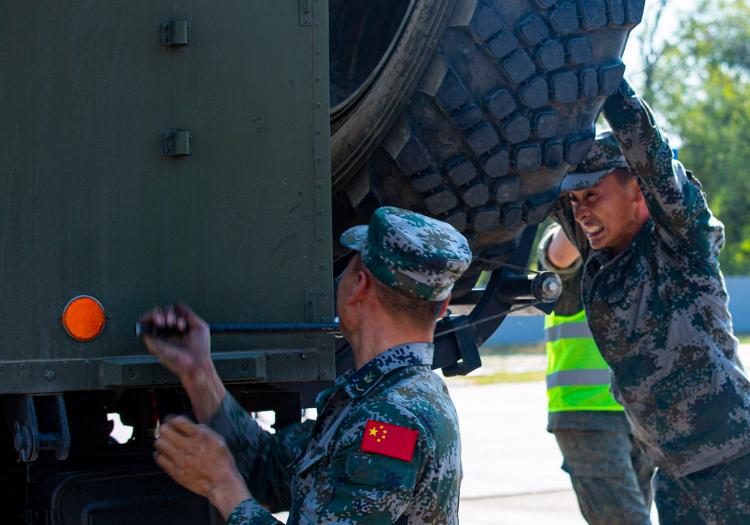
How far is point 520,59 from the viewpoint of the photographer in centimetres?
323

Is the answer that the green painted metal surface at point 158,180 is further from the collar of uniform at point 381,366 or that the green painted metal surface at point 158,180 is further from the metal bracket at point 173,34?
the collar of uniform at point 381,366

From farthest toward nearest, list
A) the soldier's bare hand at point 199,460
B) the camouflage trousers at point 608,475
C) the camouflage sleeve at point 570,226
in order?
1. the camouflage trousers at point 608,475
2. the camouflage sleeve at point 570,226
3. the soldier's bare hand at point 199,460

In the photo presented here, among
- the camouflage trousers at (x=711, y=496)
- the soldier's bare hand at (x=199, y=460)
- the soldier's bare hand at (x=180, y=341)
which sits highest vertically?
the soldier's bare hand at (x=180, y=341)

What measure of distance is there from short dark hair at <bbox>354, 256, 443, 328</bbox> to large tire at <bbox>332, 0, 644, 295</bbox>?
780mm

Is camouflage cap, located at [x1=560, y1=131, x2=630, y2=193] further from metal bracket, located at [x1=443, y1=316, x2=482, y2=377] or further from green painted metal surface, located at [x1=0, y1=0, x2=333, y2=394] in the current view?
green painted metal surface, located at [x1=0, y1=0, x2=333, y2=394]

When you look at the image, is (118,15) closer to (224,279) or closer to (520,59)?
(224,279)

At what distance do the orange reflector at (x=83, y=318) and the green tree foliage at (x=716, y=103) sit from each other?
3474 centimetres

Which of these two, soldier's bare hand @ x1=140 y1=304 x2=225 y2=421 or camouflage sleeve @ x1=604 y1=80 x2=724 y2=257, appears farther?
camouflage sleeve @ x1=604 y1=80 x2=724 y2=257

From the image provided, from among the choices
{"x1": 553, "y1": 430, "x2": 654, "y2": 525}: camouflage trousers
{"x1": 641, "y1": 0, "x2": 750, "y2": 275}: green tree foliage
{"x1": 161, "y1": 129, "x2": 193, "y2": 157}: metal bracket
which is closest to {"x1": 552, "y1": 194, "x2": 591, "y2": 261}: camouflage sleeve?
{"x1": 553, "y1": 430, "x2": 654, "y2": 525}: camouflage trousers

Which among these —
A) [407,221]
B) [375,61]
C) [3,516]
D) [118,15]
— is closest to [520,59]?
[375,61]

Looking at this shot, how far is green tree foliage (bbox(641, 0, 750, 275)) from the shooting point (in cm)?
3741

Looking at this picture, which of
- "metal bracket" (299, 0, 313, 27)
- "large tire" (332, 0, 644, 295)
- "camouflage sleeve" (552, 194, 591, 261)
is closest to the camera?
"metal bracket" (299, 0, 313, 27)

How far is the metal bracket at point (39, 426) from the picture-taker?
8.40 ft

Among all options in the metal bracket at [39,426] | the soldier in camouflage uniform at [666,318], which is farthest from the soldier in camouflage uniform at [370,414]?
the soldier in camouflage uniform at [666,318]
